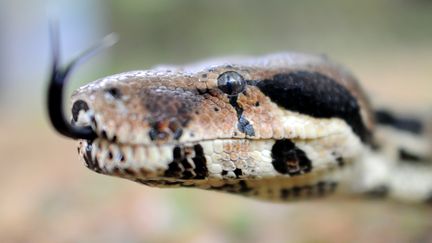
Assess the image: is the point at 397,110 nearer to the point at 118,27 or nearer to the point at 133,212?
the point at 133,212

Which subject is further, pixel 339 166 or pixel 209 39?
pixel 209 39

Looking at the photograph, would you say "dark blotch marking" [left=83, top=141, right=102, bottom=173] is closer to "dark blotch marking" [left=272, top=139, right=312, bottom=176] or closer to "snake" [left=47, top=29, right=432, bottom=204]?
"snake" [left=47, top=29, right=432, bottom=204]

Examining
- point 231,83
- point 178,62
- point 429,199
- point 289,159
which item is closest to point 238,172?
point 289,159

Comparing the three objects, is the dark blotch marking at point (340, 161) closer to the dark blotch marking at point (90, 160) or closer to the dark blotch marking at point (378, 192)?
the dark blotch marking at point (378, 192)

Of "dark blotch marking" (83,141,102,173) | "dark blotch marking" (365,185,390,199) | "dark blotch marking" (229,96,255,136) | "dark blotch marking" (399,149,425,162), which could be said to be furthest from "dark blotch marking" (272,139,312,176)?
"dark blotch marking" (399,149,425,162)

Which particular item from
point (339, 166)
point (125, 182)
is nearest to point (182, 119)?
point (339, 166)

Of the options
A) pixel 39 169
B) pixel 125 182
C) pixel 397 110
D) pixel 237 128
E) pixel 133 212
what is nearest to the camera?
pixel 237 128
